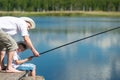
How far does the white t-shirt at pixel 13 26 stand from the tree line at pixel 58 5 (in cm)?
10426

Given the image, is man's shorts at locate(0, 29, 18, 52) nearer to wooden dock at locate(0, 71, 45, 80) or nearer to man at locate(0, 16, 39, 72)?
man at locate(0, 16, 39, 72)

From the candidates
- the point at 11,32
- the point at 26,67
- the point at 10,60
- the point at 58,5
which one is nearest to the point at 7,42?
the point at 11,32

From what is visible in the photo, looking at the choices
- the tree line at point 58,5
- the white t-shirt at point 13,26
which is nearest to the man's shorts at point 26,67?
the white t-shirt at point 13,26

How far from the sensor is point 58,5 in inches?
4540

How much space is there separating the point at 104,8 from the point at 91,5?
4201mm

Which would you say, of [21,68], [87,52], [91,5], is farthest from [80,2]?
[21,68]

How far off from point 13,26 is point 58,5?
359ft

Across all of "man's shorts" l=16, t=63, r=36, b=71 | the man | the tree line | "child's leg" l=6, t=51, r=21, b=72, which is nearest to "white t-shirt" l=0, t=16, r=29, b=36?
the man

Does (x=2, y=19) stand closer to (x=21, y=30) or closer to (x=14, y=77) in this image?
(x=21, y=30)

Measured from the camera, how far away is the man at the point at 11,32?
20.7ft

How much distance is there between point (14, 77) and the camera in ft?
20.1

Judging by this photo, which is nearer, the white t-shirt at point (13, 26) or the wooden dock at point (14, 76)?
the wooden dock at point (14, 76)

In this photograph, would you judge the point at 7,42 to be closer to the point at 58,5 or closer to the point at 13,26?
the point at 13,26

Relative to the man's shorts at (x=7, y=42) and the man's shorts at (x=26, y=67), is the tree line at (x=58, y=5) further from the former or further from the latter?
the man's shorts at (x=7, y=42)
